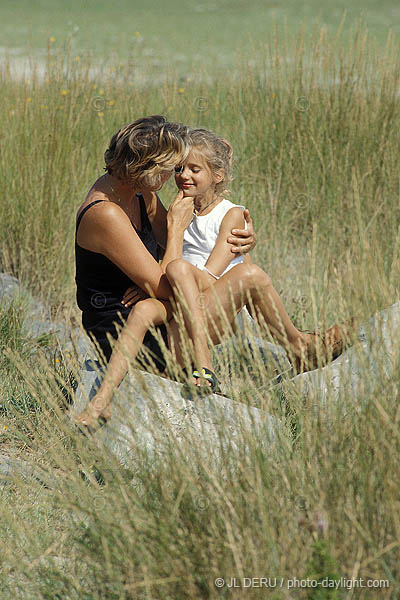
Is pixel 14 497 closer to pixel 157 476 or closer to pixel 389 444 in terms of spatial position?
pixel 157 476

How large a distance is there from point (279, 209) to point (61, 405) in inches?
102

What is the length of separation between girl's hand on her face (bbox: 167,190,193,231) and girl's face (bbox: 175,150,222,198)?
0.18 m

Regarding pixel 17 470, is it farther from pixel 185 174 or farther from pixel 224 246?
pixel 185 174

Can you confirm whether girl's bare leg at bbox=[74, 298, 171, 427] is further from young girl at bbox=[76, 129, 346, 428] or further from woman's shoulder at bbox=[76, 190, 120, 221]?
woman's shoulder at bbox=[76, 190, 120, 221]

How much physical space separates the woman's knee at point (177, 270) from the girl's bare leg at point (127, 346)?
0.11 meters

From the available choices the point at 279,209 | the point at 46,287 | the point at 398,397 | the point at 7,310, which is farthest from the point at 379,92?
the point at 398,397

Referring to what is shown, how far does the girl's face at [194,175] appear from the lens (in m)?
3.22

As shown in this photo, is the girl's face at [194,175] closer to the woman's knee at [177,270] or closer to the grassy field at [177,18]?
the woman's knee at [177,270]

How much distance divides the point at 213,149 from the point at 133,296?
2.60 feet

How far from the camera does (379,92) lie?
5.21 m

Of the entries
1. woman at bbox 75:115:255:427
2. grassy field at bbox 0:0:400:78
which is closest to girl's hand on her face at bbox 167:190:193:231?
woman at bbox 75:115:255:427

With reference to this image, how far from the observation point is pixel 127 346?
8.41 ft

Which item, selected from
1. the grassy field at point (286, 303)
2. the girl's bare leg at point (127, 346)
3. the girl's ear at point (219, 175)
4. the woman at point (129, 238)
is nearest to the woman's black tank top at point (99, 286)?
the woman at point (129, 238)

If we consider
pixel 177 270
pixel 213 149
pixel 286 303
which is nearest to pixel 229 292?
pixel 177 270
